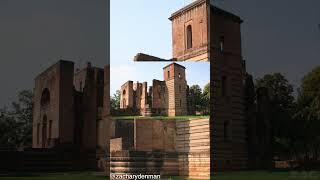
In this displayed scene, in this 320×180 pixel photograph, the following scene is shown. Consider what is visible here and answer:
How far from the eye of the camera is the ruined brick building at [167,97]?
829 cm

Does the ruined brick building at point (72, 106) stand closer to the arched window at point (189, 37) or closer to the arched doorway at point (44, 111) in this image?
the arched doorway at point (44, 111)

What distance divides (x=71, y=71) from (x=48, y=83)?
1.47 m

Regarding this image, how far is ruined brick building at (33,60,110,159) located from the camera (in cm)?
1808

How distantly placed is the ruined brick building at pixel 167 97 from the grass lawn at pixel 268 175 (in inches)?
56.4

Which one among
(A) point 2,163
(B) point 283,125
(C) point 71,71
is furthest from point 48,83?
(B) point 283,125

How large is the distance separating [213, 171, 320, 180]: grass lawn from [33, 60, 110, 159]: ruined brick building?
343 inches

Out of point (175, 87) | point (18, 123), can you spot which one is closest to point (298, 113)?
point (175, 87)

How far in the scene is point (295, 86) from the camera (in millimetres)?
10305

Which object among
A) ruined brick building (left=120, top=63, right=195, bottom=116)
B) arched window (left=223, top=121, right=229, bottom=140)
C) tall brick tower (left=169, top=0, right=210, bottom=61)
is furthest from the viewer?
arched window (left=223, top=121, right=229, bottom=140)

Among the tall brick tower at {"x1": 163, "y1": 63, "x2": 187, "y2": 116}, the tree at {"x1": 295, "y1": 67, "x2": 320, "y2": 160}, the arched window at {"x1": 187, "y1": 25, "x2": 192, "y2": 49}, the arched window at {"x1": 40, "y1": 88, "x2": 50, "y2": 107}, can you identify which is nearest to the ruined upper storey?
the arched window at {"x1": 187, "y1": 25, "x2": 192, "y2": 49}

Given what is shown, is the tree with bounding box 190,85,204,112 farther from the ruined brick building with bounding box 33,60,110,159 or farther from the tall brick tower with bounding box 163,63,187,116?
the ruined brick building with bounding box 33,60,110,159

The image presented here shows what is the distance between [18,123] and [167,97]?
16.2 m

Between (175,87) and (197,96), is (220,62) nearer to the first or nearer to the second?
(197,96)

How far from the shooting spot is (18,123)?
2322 centimetres
